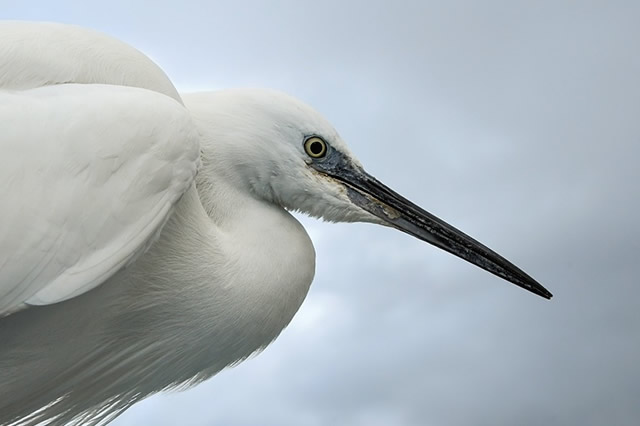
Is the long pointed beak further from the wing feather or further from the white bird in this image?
the wing feather

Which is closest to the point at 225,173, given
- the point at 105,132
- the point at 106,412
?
the point at 105,132

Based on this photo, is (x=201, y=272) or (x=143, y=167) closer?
(x=143, y=167)

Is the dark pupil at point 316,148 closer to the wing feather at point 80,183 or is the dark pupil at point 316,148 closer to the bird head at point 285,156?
the bird head at point 285,156

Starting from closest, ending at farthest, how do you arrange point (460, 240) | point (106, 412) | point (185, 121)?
point (185, 121), point (106, 412), point (460, 240)

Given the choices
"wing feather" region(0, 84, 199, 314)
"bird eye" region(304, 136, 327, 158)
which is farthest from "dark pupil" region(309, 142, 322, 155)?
"wing feather" region(0, 84, 199, 314)

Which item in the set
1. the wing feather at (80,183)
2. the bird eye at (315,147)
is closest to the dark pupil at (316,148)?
the bird eye at (315,147)

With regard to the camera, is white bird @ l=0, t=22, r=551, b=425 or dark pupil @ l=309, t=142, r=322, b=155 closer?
white bird @ l=0, t=22, r=551, b=425

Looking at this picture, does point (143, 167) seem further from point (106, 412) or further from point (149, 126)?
point (106, 412)

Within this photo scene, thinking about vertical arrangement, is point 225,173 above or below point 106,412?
above

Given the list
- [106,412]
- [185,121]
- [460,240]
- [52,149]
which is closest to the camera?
[52,149]
